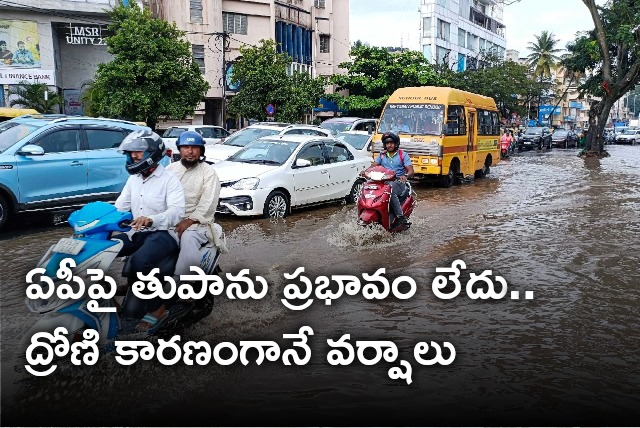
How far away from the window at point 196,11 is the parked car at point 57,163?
81.6 ft

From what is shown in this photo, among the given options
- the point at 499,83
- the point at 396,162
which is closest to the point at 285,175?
the point at 396,162

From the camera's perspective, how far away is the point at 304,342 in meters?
4.82

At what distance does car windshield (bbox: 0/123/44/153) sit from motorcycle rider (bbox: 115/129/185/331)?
19.3 ft

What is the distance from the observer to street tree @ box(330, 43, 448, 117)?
120 feet

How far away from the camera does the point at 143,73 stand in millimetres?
22828

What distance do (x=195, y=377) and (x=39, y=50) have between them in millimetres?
26741

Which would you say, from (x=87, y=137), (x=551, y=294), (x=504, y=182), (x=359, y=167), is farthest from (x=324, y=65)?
(x=551, y=294)

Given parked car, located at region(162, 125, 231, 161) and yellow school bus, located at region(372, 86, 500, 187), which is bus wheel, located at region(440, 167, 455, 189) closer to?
yellow school bus, located at region(372, 86, 500, 187)

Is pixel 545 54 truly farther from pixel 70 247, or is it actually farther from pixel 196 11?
pixel 70 247

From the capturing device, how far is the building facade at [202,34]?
2608 cm

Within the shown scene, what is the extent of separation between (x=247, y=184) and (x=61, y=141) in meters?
3.17

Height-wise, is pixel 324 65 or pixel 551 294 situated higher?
pixel 324 65

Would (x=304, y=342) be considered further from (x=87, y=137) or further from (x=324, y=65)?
(x=324, y=65)

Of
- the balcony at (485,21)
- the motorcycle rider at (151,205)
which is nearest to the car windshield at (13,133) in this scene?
the motorcycle rider at (151,205)
